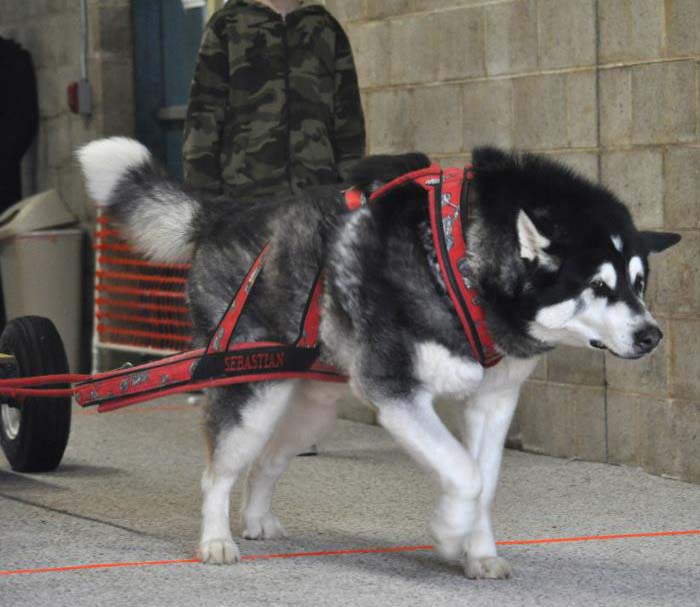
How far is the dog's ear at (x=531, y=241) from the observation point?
382 centimetres

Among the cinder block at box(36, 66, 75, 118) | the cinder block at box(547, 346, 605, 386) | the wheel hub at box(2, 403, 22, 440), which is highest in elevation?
the cinder block at box(36, 66, 75, 118)

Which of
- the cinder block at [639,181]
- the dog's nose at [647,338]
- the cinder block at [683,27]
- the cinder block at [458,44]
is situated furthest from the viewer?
the cinder block at [458,44]

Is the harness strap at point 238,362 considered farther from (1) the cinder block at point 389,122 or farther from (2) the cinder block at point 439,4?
(1) the cinder block at point 389,122

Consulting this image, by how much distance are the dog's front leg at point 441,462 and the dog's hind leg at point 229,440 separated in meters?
0.44

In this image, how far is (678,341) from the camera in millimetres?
5805

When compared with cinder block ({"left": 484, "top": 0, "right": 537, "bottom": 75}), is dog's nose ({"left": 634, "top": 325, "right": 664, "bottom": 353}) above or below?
below

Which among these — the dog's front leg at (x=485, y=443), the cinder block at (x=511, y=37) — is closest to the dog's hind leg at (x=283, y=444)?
the dog's front leg at (x=485, y=443)

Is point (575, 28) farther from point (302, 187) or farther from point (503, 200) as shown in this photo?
point (503, 200)

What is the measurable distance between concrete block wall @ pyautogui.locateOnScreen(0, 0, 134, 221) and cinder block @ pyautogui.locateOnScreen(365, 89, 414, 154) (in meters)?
2.33

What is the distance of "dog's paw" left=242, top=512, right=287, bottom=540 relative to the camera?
190 inches

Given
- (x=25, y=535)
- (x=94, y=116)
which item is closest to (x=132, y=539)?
(x=25, y=535)

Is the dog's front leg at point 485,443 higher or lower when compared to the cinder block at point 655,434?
higher

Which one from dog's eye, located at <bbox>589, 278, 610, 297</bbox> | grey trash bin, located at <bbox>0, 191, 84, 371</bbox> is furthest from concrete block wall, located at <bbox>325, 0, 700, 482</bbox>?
grey trash bin, located at <bbox>0, 191, 84, 371</bbox>

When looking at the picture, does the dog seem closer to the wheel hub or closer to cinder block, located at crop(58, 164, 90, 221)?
the wheel hub
